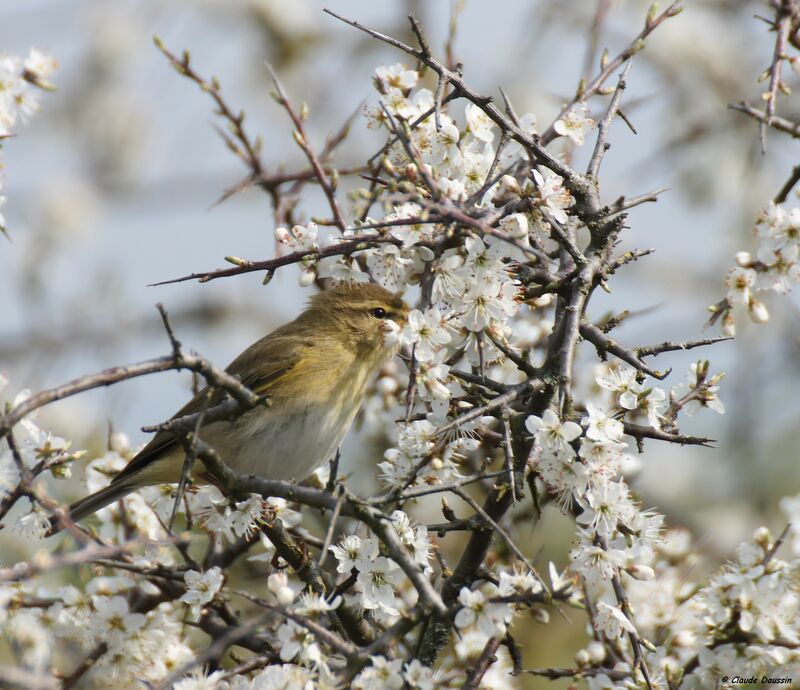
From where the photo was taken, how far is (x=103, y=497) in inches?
181

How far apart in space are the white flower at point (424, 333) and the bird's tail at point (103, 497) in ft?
6.50

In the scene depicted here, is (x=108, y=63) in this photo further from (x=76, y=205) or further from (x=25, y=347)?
(x=25, y=347)

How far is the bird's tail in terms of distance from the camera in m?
4.52

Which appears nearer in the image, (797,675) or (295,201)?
(797,675)

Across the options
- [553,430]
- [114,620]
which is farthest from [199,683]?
[553,430]

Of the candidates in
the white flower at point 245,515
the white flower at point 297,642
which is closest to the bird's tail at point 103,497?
the white flower at point 245,515

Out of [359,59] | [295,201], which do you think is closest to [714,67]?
[359,59]

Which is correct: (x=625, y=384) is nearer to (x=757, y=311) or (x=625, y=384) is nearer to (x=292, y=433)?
(x=757, y=311)

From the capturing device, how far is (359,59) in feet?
24.6

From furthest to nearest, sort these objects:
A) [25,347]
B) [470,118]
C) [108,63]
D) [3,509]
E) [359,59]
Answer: [108,63], [25,347], [359,59], [470,118], [3,509]

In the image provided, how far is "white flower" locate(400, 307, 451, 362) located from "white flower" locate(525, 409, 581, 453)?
1.19 ft

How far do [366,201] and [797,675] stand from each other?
2543 millimetres

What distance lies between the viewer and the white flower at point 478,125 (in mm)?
3486

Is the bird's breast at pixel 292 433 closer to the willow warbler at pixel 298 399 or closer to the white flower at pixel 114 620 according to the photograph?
the willow warbler at pixel 298 399
